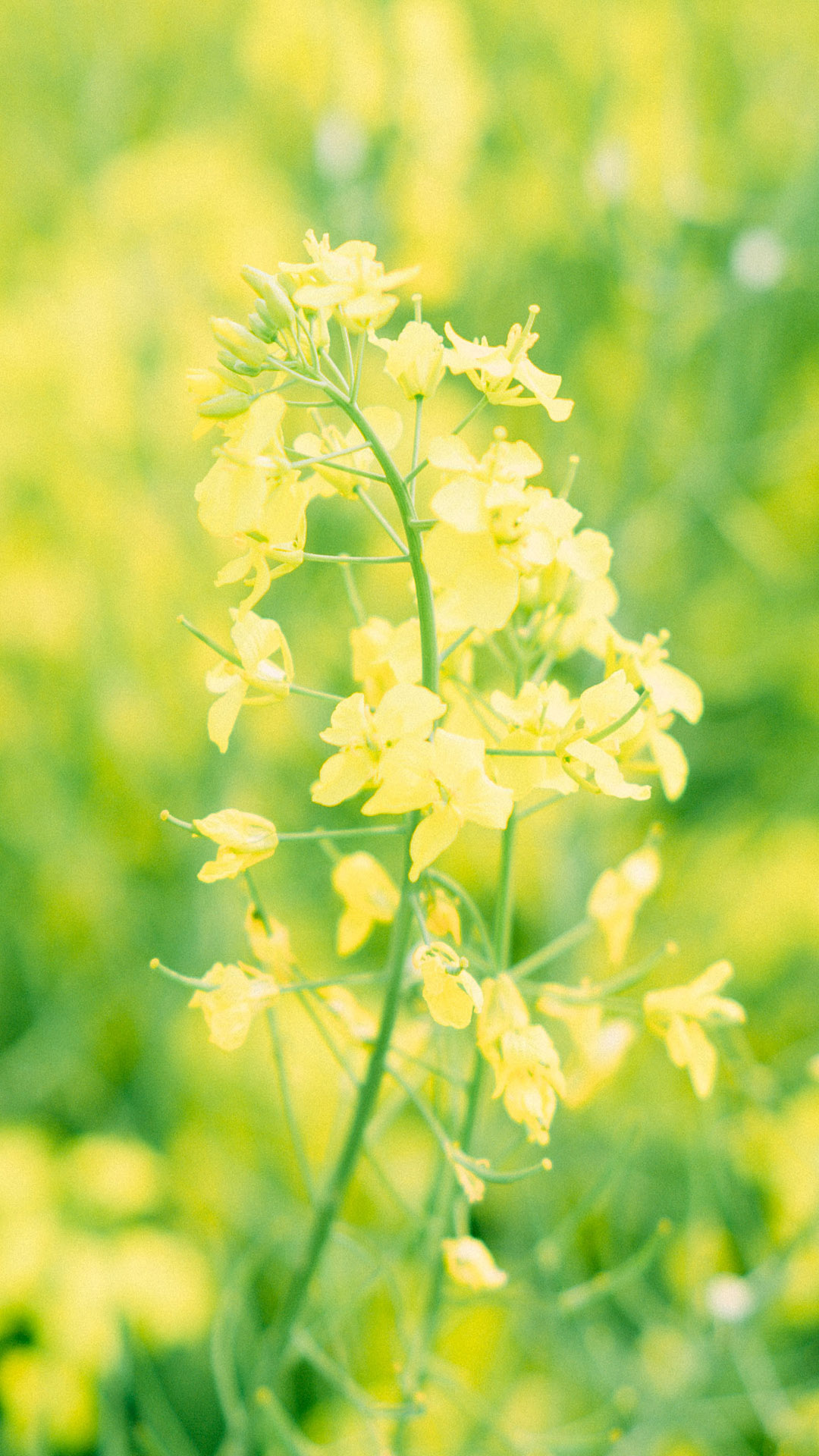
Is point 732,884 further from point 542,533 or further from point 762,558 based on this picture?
point 542,533

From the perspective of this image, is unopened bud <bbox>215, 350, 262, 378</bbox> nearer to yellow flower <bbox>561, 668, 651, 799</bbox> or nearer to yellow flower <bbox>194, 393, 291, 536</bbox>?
yellow flower <bbox>194, 393, 291, 536</bbox>

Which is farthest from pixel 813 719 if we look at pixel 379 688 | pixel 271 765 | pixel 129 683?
pixel 379 688

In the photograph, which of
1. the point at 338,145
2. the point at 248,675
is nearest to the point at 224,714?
the point at 248,675

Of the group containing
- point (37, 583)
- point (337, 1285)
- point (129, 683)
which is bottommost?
point (337, 1285)

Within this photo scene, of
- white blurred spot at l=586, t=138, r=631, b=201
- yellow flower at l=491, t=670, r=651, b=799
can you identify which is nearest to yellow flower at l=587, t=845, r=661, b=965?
yellow flower at l=491, t=670, r=651, b=799

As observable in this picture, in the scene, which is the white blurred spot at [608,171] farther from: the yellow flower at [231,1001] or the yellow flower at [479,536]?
the yellow flower at [231,1001]

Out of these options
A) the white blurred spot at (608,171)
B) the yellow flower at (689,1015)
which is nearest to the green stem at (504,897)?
the yellow flower at (689,1015)
